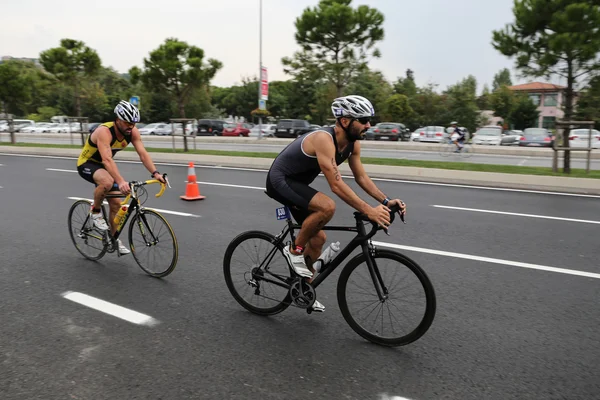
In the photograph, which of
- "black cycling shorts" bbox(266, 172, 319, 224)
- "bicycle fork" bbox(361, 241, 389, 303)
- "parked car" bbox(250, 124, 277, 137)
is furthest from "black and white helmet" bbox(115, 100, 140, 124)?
"parked car" bbox(250, 124, 277, 137)

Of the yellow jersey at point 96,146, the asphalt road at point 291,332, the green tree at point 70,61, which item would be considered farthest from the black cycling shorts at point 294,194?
the green tree at point 70,61

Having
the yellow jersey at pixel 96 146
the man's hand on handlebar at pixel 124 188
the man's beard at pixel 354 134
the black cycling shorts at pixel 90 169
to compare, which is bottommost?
the man's hand on handlebar at pixel 124 188

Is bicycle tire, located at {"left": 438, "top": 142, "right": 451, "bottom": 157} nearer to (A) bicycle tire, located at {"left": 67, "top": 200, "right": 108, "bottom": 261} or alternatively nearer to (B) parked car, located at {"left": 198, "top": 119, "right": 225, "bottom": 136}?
(A) bicycle tire, located at {"left": 67, "top": 200, "right": 108, "bottom": 261}

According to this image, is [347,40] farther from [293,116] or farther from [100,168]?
[293,116]

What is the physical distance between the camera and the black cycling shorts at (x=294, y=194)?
363cm

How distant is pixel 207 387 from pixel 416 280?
1588 mm

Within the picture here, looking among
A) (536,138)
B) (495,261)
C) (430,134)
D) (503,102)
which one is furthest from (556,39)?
(503,102)

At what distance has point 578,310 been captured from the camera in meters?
4.09

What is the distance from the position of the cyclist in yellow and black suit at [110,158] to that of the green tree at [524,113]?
2294 inches

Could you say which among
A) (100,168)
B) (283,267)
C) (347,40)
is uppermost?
(347,40)

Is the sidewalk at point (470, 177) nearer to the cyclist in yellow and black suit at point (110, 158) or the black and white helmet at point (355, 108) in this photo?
the cyclist in yellow and black suit at point (110, 158)

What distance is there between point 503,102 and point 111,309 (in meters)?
62.9

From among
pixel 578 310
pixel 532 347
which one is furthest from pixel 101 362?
pixel 578 310

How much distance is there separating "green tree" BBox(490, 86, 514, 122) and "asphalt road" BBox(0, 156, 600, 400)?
Answer: 57214 millimetres
